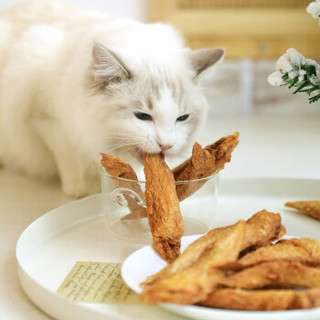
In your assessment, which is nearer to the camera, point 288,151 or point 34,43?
point 34,43

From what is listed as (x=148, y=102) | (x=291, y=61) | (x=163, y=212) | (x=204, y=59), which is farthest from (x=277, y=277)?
(x=204, y=59)

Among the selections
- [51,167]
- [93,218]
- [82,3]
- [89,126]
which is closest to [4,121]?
[51,167]

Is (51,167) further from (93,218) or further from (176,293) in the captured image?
(176,293)

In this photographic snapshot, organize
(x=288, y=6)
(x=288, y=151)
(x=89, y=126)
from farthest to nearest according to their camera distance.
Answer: (x=288, y=6) < (x=288, y=151) < (x=89, y=126)

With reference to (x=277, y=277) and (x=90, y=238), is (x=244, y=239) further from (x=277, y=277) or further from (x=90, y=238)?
(x=90, y=238)

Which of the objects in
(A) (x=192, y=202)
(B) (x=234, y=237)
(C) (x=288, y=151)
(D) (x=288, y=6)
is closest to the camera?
(B) (x=234, y=237)

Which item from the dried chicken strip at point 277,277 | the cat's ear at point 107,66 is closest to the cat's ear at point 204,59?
the cat's ear at point 107,66

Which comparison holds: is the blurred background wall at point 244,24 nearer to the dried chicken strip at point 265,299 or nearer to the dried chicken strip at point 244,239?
the dried chicken strip at point 244,239
